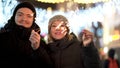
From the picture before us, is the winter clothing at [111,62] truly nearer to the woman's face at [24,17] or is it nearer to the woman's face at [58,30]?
the woman's face at [58,30]

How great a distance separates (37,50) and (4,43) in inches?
7.7

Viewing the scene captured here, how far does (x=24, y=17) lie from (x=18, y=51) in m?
0.21

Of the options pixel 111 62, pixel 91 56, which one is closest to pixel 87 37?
pixel 91 56

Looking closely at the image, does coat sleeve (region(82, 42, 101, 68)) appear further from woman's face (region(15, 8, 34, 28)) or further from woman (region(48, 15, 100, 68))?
woman's face (region(15, 8, 34, 28))

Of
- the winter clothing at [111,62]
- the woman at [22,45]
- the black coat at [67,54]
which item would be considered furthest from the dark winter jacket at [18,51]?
the winter clothing at [111,62]

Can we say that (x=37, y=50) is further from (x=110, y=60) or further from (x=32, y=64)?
(x=110, y=60)

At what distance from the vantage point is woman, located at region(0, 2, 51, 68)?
1807 mm

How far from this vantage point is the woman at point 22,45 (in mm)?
1807

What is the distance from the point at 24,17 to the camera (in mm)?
1892

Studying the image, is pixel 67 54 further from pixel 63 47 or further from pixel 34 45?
pixel 34 45

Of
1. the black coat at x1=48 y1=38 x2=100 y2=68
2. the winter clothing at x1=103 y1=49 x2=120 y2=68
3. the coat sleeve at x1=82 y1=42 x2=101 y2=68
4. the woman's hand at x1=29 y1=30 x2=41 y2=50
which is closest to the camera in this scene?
the woman's hand at x1=29 y1=30 x2=41 y2=50

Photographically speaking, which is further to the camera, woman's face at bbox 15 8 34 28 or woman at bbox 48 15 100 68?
woman at bbox 48 15 100 68

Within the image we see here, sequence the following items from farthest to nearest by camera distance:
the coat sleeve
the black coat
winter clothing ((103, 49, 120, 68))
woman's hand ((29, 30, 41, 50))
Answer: winter clothing ((103, 49, 120, 68)), the coat sleeve, the black coat, woman's hand ((29, 30, 41, 50))

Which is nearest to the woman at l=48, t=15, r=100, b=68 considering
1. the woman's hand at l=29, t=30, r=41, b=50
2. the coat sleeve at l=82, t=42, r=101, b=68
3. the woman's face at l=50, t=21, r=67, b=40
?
the woman's face at l=50, t=21, r=67, b=40
